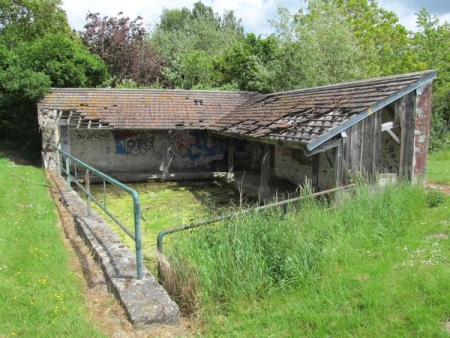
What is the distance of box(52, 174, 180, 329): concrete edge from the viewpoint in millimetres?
3652

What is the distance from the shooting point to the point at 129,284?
4219mm

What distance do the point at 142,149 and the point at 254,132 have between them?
22.1ft

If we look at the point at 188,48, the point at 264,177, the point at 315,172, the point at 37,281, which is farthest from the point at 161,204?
the point at 188,48

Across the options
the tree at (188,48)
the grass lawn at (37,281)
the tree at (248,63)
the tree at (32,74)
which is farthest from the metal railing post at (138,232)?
the tree at (188,48)

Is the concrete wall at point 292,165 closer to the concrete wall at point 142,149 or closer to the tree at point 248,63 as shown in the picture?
the concrete wall at point 142,149

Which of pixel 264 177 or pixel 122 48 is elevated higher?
pixel 122 48

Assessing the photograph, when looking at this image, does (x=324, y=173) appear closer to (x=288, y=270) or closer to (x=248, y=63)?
(x=288, y=270)

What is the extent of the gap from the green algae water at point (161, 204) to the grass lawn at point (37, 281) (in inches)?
59.2

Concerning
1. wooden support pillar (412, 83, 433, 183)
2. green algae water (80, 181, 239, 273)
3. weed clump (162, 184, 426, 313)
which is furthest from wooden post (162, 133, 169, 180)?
weed clump (162, 184, 426, 313)

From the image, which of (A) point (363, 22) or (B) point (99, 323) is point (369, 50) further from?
(B) point (99, 323)

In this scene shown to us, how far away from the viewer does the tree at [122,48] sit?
24.2 metres

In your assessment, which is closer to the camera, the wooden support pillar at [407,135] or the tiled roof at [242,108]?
the tiled roof at [242,108]

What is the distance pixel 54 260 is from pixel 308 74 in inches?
656

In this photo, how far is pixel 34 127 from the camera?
1698cm
